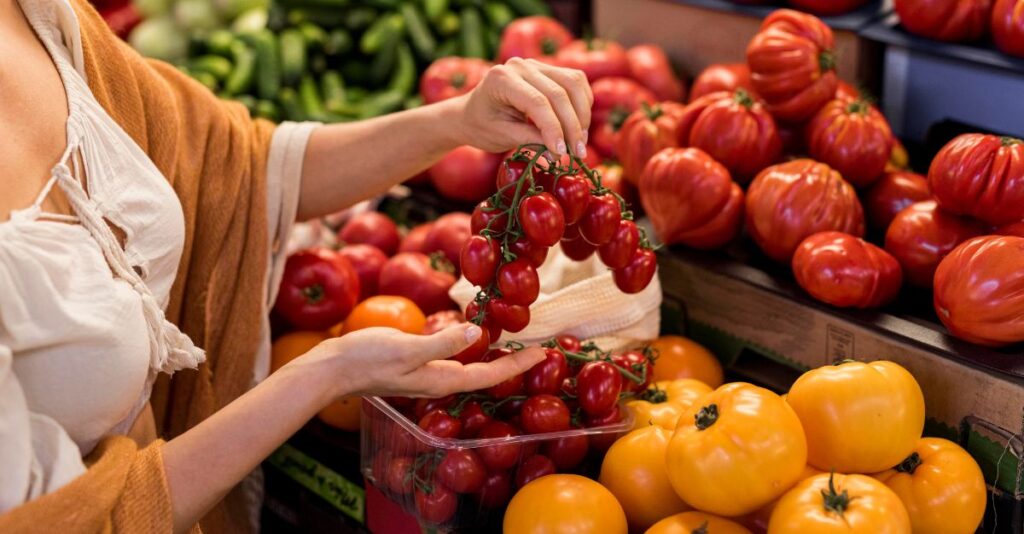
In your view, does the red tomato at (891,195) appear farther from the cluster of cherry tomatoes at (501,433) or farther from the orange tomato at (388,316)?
the orange tomato at (388,316)

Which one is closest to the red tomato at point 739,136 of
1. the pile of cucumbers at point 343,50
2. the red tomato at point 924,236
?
the red tomato at point 924,236

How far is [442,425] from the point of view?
143cm

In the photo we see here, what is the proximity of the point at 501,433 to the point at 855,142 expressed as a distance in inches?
34.1

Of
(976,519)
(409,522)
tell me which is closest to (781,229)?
(976,519)

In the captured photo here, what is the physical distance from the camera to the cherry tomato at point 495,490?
1.45 metres

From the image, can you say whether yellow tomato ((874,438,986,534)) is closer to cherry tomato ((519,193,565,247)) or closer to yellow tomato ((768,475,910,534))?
yellow tomato ((768,475,910,534))

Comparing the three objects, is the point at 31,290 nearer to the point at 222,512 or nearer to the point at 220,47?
the point at 222,512

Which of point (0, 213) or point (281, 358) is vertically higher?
point (0, 213)

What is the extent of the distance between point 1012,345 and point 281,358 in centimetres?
126

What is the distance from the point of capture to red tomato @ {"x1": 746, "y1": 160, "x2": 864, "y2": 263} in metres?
1.71

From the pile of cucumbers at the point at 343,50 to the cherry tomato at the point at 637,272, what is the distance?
1.61 meters

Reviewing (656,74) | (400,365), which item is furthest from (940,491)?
(656,74)

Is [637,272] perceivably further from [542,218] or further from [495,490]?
[495,490]

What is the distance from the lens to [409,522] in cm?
151
